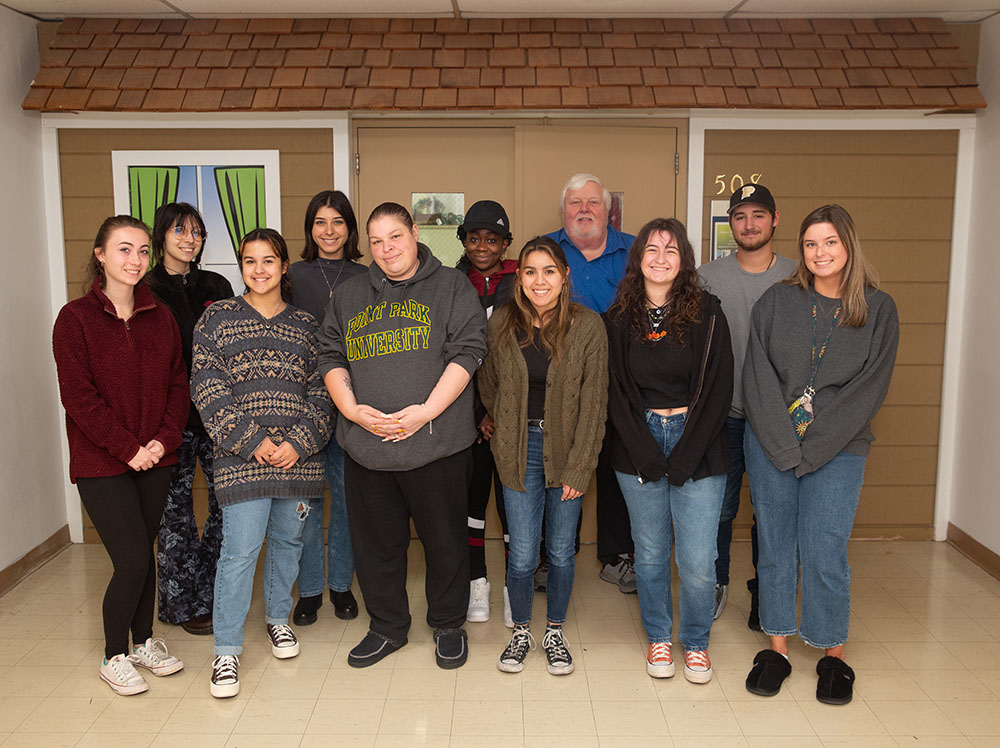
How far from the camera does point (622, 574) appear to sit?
3.74 metres

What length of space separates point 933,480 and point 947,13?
2.37 metres

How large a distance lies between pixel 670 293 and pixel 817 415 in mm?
653

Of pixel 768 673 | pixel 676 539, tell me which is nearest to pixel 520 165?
pixel 676 539

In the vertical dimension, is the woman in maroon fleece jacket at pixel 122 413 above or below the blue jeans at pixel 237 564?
above

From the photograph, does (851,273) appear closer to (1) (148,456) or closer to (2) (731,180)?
(2) (731,180)

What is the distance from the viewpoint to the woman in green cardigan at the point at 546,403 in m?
2.79

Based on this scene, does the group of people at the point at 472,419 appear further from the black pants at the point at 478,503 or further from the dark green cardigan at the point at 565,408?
the black pants at the point at 478,503

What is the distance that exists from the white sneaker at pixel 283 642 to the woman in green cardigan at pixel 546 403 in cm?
81

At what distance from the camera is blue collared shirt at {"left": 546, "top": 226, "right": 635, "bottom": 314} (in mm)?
3484

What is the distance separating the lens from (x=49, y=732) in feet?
8.48

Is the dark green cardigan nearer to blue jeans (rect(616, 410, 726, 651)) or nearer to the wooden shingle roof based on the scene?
blue jeans (rect(616, 410, 726, 651))

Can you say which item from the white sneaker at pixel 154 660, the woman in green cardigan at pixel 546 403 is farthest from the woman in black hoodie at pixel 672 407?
the white sneaker at pixel 154 660

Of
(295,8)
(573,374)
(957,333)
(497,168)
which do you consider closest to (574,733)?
(573,374)

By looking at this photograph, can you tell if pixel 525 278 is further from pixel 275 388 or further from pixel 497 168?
pixel 497 168
